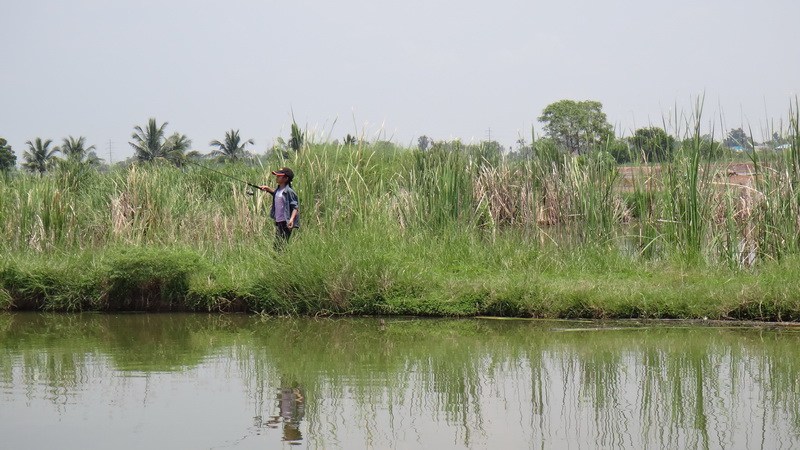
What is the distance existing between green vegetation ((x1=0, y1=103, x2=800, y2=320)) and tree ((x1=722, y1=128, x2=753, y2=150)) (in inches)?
7.4

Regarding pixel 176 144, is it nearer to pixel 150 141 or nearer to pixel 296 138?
pixel 150 141

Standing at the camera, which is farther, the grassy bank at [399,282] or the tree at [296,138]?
the tree at [296,138]

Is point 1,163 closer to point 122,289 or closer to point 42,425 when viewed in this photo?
point 122,289

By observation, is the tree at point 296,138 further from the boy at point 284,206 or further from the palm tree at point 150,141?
the palm tree at point 150,141

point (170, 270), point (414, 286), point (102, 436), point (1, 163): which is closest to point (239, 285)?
point (170, 270)

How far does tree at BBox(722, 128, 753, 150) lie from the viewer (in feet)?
34.9

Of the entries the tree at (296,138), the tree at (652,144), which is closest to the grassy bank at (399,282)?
the tree at (652,144)

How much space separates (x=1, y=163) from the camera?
48.6 meters

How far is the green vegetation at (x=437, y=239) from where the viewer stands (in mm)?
9211

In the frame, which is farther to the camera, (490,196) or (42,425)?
(490,196)

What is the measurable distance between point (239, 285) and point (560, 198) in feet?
14.0

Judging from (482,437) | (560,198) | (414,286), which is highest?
(560,198)

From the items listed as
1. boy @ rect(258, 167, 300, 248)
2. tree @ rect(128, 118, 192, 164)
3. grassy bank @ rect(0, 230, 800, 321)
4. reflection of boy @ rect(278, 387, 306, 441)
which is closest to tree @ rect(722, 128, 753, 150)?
grassy bank @ rect(0, 230, 800, 321)

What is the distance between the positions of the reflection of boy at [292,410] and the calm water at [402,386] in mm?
16
